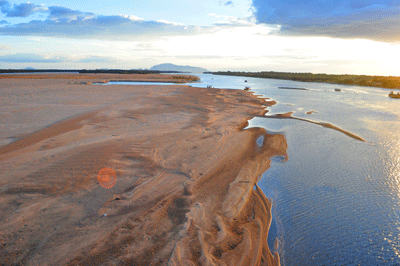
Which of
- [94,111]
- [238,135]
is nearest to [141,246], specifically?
[238,135]

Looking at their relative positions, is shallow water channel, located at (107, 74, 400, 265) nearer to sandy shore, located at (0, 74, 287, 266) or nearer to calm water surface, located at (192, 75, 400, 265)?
calm water surface, located at (192, 75, 400, 265)

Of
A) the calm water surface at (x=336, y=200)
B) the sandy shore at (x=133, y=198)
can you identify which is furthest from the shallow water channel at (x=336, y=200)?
the sandy shore at (x=133, y=198)

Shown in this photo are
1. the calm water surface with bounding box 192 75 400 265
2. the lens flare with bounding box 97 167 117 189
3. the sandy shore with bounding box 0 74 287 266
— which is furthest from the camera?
the lens flare with bounding box 97 167 117 189

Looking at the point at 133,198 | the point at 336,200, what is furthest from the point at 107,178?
the point at 336,200

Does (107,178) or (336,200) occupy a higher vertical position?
(107,178)

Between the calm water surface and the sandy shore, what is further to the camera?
the calm water surface

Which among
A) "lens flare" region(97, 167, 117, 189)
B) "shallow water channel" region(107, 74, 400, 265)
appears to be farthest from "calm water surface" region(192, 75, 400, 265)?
"lens flare" region(97, 167, 117, 189)

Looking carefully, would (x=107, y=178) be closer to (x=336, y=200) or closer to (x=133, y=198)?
(x=133, y=198)

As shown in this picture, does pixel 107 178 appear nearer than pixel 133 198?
No
